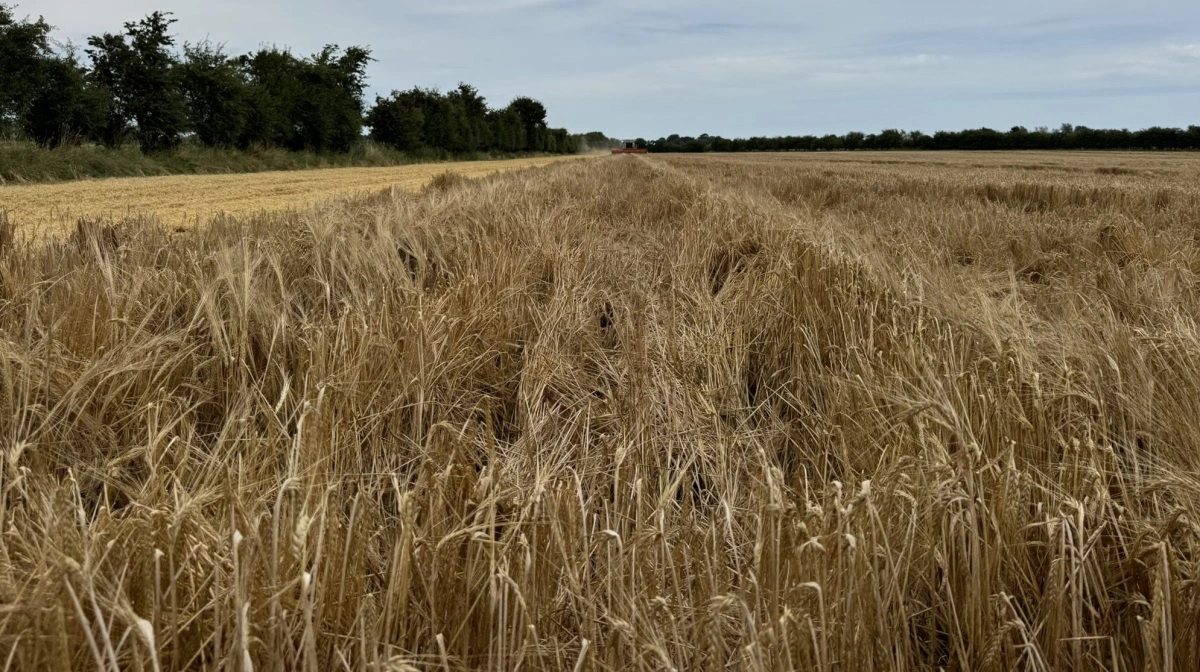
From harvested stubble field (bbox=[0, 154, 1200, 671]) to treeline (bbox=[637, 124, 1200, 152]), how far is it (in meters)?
54.0

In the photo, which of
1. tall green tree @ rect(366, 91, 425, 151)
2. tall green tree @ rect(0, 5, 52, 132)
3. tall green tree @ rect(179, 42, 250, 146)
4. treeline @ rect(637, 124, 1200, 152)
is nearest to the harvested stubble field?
tall green tree @ rect(0, 5, 52, 132)

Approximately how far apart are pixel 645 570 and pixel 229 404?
1.11m

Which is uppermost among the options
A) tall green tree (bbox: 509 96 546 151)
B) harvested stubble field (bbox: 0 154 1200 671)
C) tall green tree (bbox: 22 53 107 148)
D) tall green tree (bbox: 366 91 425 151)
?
tall green tree (bbox: 509 96 546 151)

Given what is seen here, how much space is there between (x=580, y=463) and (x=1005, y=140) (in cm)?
6069

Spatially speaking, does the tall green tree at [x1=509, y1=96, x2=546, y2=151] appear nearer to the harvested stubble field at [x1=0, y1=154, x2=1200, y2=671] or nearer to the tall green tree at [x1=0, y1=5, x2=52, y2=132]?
the tall green tree at [x1=0, y1=5, x2=52, y2=132]

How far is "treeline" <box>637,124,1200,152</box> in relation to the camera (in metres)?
43.7

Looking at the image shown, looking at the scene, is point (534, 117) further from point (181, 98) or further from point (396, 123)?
point (181, 98)

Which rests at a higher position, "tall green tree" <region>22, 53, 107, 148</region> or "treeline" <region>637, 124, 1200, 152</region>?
"treeline" <region>637, 124, 1200, 152</region>

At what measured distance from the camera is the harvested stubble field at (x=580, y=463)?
0.77 m

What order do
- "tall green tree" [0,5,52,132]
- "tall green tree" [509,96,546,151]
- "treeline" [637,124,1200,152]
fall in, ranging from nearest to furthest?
"tall green tree" [0,5,52,132], "treeline" [637,124,1200,152], "tall green tree" [509,96,546,151]

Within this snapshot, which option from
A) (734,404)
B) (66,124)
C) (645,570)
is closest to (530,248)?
(734,404)

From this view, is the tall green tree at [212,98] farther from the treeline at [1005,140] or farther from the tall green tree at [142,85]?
the treeline at [1005,140]

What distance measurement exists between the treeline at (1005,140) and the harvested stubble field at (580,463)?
54045mm

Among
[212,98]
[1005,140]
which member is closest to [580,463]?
[212,98]
